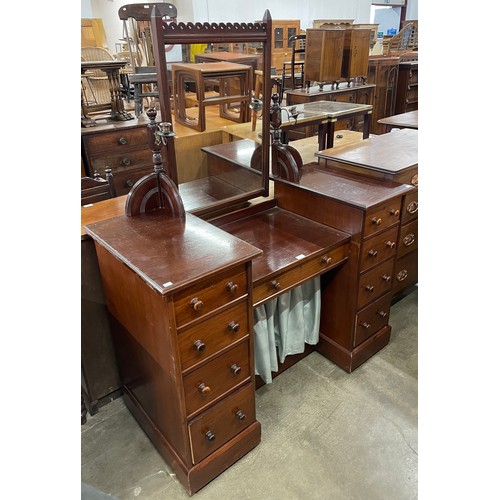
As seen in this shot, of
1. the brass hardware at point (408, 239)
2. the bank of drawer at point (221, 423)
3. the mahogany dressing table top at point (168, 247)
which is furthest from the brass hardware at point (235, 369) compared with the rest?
the brass hardware at point (408, 239)

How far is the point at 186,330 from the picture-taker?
1.21 m

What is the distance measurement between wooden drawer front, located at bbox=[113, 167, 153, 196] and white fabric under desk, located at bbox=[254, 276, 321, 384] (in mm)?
1397

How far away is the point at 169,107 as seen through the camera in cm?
154

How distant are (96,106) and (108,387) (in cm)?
185

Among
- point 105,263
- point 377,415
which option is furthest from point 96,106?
point 377,415

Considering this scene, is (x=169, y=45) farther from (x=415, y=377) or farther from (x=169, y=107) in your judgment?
(x=415, y=377)

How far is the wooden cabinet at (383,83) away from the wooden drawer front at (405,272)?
317 cm

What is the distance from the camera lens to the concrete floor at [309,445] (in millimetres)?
1479

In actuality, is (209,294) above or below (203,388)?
above

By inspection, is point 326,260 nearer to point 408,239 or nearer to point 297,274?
point 297,274

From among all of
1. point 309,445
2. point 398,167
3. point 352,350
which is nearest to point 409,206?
point 398,167

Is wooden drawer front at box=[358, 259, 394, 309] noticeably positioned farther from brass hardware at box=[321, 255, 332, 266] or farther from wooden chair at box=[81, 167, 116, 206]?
wooden chair at box=[81, 167, 116, 206]

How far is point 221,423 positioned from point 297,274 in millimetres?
613

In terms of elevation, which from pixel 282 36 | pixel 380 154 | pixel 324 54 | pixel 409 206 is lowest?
pixel 409 206
